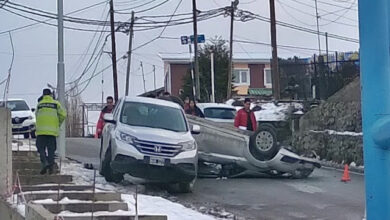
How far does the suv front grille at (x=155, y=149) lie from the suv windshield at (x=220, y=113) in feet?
42.6

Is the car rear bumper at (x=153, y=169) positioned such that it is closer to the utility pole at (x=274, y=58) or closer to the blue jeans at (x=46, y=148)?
the blue jeans at (x=46, y=148)

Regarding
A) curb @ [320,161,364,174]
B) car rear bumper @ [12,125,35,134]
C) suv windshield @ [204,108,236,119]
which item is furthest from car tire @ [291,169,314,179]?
car rear bumper @ [12,125,35,134]

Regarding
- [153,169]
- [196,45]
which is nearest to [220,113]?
[153,169]

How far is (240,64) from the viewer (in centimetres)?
6969

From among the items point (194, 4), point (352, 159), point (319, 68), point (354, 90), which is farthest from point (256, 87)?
point (352, 159)

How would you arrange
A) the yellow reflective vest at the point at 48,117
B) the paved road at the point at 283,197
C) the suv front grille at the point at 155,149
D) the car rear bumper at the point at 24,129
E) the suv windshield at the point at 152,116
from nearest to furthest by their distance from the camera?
Result: the paved road at the point at 283,197 → the yellow reflective vest at the point at 48,117 → the suv front grille at the point at 155,149 → the suv windshield at the point at 152,116 → the car rear bumper at the point at 24,129

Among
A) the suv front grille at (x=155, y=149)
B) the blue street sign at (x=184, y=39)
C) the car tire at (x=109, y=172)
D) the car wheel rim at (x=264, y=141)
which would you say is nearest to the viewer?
the suv front grille at (x=155, y=149)

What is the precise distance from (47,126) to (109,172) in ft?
5.53

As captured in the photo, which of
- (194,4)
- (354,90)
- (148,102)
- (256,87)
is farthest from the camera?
(256,87)

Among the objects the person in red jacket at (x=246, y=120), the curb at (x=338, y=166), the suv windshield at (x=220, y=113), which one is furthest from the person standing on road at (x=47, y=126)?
the suv windshield at (x=220, y=113)

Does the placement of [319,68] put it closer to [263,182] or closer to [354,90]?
[354,90]

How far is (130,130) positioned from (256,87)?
53978 mm

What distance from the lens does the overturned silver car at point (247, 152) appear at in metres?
17.0

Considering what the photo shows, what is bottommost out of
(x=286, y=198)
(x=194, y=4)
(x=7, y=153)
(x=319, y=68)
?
(x=286, y=198)
